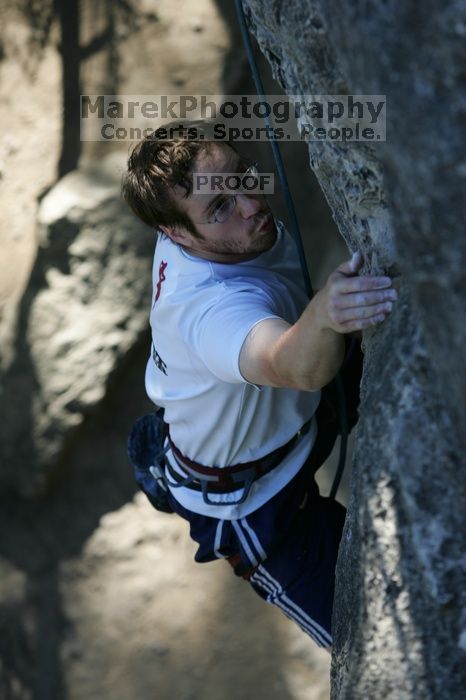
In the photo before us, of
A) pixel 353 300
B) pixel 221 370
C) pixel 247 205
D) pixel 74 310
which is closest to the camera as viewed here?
pixel 353 300

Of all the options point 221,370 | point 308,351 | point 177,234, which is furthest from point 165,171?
point 308,351

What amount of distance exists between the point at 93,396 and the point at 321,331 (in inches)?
77.5

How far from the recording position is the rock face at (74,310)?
2.92m

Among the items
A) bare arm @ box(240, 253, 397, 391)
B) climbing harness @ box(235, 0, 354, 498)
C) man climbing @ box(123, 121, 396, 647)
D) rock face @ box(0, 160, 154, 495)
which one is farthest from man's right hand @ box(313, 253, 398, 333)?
rock face @ box(0, 160, 154, 495)

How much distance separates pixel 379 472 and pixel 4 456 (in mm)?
2148

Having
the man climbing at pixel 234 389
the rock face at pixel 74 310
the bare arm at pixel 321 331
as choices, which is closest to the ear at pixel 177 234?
the man climbing at pixel 234 389

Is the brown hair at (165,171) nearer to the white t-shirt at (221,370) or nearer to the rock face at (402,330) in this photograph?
the white t-shirt at (221,370)

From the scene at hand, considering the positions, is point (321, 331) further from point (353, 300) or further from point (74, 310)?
point (74, 310)

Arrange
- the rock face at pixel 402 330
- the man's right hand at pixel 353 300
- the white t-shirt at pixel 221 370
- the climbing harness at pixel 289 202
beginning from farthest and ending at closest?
the climbing harness at pixel 289 202, the white t-shirt at pixel 221 370, the man's right hand at pixel 353 300, the rock face at pixel 402 330

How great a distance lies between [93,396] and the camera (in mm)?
3035

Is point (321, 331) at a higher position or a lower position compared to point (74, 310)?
lower

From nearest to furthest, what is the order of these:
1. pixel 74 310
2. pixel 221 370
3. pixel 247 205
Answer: pixel 221 370
pixel 247 205
pixel 74 310

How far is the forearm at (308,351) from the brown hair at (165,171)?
34cm

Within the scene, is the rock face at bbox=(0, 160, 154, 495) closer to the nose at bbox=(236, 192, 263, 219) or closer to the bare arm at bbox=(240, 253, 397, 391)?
the nose at bbox=(236, 192, 263, 219)
